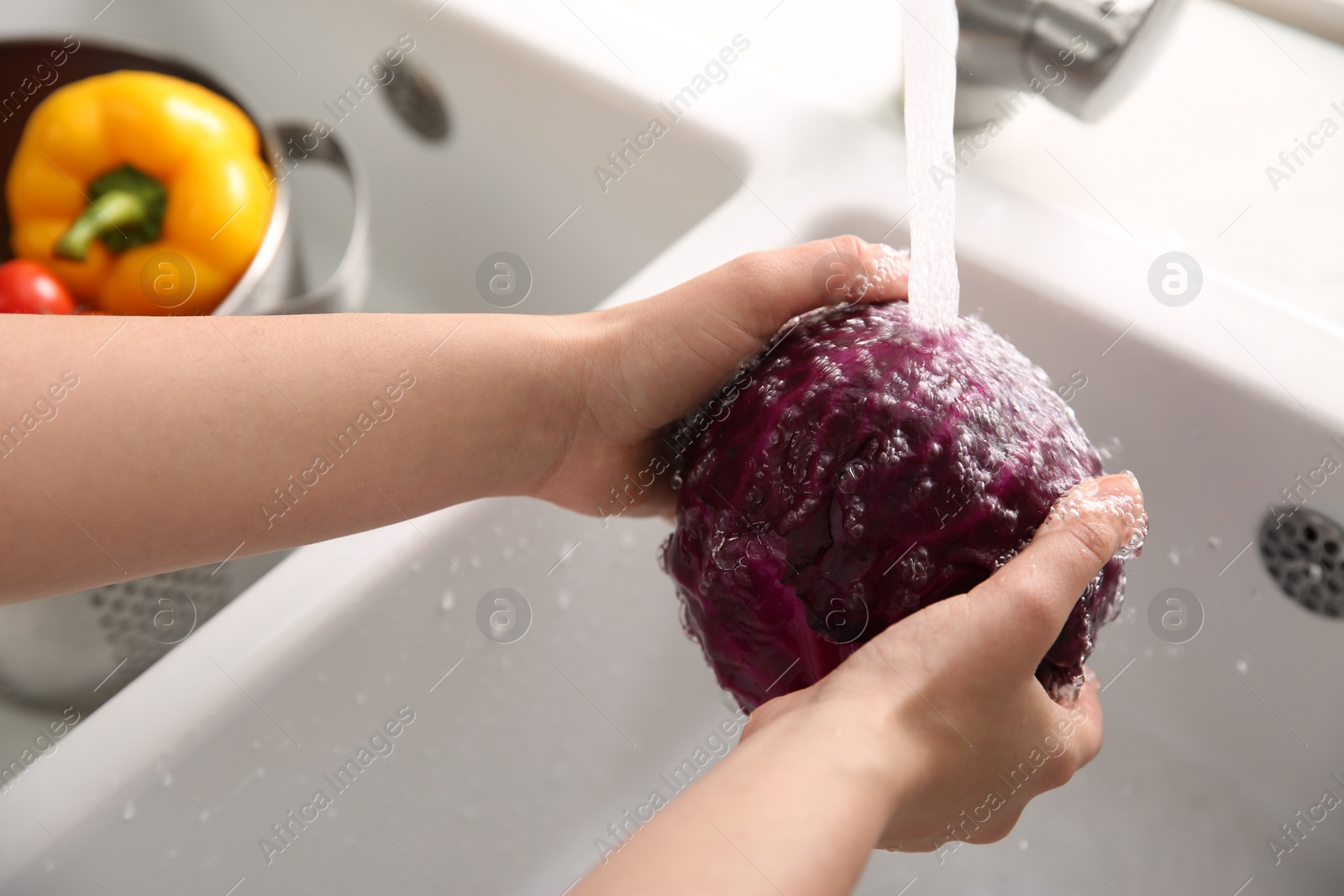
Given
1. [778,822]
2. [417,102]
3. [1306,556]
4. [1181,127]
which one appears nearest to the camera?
[778,822]

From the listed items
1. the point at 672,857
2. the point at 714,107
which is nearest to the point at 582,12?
the point at 714,107

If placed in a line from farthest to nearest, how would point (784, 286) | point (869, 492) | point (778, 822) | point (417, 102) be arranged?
point (417, 102), point (784, 286), point (869, 492), point (778, 822)

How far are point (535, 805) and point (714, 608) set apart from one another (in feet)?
1.65

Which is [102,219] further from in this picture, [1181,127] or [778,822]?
[1181,127]

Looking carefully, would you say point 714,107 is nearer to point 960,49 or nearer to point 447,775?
point 960,49

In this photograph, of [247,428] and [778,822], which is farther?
[247,428]

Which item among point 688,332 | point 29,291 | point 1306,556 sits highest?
point 29,291

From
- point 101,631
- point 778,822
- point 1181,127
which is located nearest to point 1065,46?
point 1181,127

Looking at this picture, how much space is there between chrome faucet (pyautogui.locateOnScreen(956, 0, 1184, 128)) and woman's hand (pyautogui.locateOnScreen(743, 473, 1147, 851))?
1.80 ft

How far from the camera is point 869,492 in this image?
2.11 feet

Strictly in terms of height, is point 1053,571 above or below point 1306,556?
above

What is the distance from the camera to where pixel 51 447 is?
2.19 ft

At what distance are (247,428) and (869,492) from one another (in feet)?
1.46

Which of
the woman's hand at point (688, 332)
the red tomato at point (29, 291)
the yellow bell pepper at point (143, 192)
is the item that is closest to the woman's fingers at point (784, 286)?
the woman's hand at point (688, 332)
